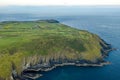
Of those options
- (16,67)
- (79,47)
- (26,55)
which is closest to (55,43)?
(79,47)

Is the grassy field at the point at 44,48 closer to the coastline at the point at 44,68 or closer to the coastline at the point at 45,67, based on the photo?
the coastline at the point at 45,67

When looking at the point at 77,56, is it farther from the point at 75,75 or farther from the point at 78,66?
the point at 75,75

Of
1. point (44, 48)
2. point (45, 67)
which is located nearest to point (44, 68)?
point (45, 67)

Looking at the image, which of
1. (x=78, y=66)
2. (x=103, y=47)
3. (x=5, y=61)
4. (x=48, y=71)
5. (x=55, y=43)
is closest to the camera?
(x=5, y=61)

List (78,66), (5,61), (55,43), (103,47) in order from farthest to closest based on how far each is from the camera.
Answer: (103,47) < (55,43) < (78,66) < (5,61)

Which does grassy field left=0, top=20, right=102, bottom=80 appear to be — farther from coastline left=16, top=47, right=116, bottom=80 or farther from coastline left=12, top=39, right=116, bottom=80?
coastline left=16, top=47, right=116, bottom=80

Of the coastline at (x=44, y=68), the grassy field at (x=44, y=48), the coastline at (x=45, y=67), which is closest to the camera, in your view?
the coastline at (x=45, y=67)

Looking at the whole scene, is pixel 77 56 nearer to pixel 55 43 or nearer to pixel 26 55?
pixel 55 43

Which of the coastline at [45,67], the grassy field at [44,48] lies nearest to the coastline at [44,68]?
the coastline at [45,67]

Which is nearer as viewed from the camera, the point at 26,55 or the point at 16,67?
the point at 16,67

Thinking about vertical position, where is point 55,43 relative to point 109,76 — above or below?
above
